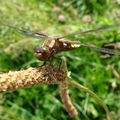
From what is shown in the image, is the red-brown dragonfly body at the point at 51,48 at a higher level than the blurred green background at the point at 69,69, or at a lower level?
higher

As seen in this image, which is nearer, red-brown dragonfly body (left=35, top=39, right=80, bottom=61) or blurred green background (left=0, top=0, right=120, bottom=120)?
red-brown dragonfly body (left=35, top=39, right=80, bottom=61)

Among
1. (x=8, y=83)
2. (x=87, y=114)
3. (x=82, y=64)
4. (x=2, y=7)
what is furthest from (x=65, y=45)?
(x=2, y=7)

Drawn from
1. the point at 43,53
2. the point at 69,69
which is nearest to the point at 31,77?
the point at 43,53

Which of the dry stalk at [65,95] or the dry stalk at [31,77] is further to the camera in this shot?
the dry stalk at [65,95]

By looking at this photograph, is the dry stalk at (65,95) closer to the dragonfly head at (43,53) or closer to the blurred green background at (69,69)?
the dragonfly head at (43,53)

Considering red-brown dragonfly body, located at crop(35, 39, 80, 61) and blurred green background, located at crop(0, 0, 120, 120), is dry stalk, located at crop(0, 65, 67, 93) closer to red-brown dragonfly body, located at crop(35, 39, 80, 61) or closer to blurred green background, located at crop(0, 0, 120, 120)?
red-brown dragonfly body, located at crop(35, 39, 80, 61)

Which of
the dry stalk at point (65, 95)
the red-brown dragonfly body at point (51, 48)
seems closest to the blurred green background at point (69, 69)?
the dry stalk at point (65, 95)

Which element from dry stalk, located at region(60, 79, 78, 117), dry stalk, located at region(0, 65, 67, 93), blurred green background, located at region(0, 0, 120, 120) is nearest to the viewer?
dry stalk, located at region(0, 65, 67, 93)

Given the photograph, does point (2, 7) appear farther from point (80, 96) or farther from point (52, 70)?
point (52, 70)

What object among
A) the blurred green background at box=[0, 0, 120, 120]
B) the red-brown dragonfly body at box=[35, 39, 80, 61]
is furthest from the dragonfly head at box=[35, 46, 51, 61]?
the blurred green background at box=[0, 0, 120, 120]
